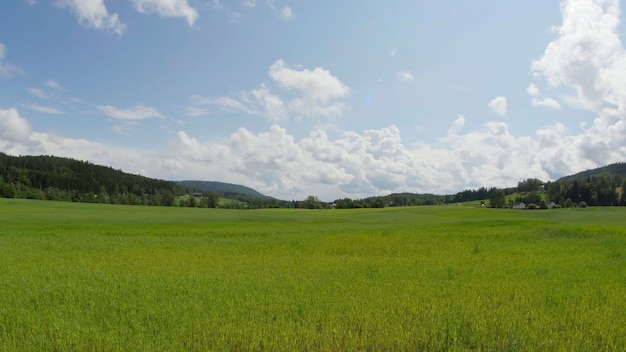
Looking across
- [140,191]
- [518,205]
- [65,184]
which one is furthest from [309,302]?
[140,191]

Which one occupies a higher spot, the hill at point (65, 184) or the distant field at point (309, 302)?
the hill at point (65, 184)

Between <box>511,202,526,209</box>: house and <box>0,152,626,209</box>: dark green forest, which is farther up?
<box>0,152,626,209</box>: dark green forest

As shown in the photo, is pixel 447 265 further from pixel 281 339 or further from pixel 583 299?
pixel 281 339

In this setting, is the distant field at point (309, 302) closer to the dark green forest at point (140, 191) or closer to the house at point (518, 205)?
the dark green forest at point (140, 191)

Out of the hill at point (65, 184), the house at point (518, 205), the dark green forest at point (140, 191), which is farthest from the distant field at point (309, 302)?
the hill at point (65, 184)

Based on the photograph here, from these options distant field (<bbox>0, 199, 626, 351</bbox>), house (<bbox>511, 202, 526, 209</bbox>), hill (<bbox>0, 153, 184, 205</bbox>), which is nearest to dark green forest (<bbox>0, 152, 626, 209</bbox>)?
hill (<bbox>0, 153, 184, 205</bbox>)

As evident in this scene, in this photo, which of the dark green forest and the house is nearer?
the dark green forest

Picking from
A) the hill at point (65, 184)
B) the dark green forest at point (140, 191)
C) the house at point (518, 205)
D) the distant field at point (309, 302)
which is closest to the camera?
the distant field at point (309, 302)

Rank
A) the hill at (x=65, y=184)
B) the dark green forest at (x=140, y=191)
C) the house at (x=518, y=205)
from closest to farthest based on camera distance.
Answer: the dark green forest at (x=140, y=191) < the hill at (x=65, y=184) < the house at (x=518, y=205)

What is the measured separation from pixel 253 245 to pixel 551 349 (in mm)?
18380

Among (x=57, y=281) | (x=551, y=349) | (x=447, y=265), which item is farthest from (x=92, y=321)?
(x=447, y=265)

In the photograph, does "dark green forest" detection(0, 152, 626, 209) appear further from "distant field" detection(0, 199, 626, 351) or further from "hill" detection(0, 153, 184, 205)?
"distant field" detection(0, 199, 626, 351)

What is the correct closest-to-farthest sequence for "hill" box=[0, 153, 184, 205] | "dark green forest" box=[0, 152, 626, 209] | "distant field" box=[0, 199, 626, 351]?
"distant field" box=[0, 199, 626, 351], "dark green forest" box=[0, 152, 626, 209], "hill" box=[0, 153, 184, 205]

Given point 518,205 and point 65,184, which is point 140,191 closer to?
point 65,184
